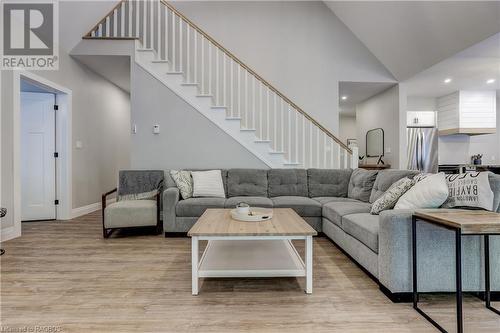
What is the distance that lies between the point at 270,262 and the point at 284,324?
0.55m

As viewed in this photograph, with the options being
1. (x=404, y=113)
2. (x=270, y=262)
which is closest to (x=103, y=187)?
(x=270, y=262)

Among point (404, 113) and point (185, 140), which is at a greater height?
point (404, 113)

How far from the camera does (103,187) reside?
5656 mm

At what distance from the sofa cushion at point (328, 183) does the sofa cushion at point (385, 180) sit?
74cm

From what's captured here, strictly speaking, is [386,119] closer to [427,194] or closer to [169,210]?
[427,194]

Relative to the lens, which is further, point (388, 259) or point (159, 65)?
point (159, 65)

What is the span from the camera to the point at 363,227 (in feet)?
7.38

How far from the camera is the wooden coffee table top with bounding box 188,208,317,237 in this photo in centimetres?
191

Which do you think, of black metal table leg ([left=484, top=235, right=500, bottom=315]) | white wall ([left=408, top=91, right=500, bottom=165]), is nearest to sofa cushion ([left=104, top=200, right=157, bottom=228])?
black metal table leg ([left=484, top=235, right=500, bottom=315])

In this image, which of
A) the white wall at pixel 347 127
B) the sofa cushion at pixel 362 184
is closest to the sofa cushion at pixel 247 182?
the sofa cushion at pixel 362 184

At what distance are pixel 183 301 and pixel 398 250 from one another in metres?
1.53

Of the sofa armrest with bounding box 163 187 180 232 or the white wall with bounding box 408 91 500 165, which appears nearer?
the sofa armrest with bounding box 163 187 180 232

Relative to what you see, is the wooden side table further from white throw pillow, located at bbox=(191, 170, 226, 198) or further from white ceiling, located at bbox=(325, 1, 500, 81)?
white ceiling, located at bbox=(325, 1, 500, 81)

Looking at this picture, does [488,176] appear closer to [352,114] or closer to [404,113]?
[404,113]
